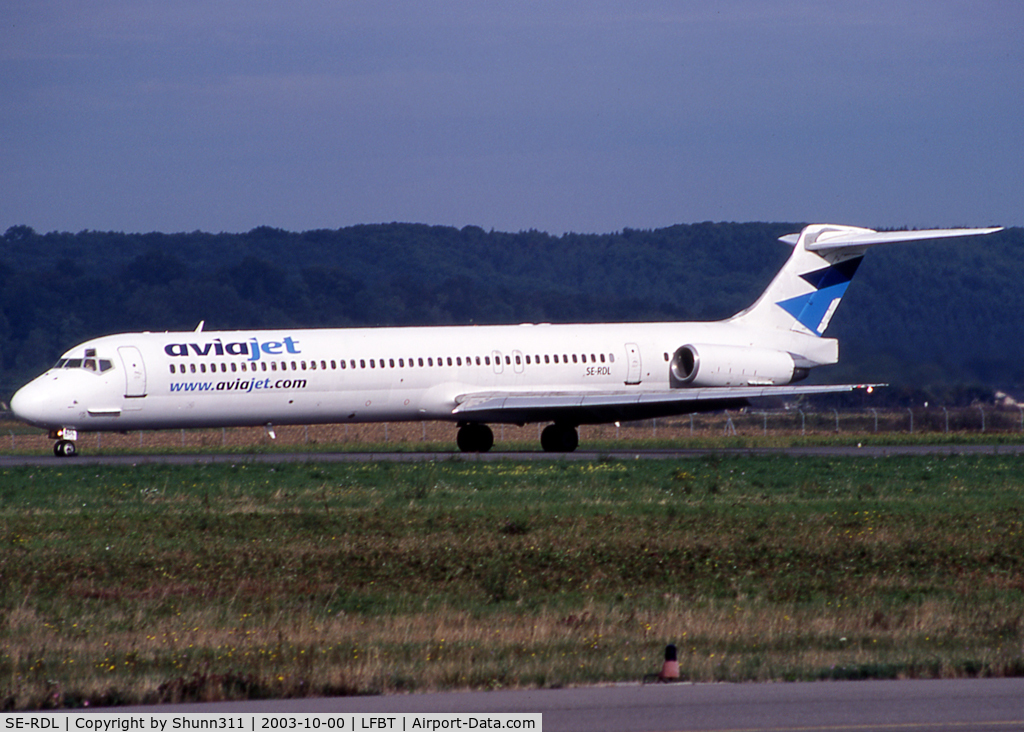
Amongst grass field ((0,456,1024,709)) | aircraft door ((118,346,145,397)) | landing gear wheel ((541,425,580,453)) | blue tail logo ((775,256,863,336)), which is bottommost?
grass field ((0,456,1024,709))

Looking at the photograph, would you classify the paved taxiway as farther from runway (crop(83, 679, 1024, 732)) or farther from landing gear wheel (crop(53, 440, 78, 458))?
landing gear wheel (crop(53, 440, 78, 458))

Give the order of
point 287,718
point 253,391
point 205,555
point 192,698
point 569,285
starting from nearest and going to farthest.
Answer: point 287,718 < point 192,698 < point 205,555 < point 253,391 < point 569,285

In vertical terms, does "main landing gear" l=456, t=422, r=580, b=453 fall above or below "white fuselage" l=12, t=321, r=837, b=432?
below

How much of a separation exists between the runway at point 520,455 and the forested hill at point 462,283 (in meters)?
10.3

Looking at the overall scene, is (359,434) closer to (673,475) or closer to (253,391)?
(253,391)

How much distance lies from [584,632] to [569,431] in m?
24.6

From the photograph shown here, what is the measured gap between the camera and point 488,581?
55.9ft

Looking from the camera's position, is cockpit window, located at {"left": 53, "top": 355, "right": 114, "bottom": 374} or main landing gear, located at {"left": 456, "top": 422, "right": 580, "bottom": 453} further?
main landing gear, located at {"left": 456, "top": 422, "right": 580, "bottom": 453}

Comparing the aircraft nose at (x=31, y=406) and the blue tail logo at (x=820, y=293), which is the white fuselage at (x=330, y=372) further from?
the blue tail logo at (x=820, y=293)

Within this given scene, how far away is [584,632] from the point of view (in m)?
14.0

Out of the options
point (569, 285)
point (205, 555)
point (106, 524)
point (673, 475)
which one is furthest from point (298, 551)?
point (569, 285)

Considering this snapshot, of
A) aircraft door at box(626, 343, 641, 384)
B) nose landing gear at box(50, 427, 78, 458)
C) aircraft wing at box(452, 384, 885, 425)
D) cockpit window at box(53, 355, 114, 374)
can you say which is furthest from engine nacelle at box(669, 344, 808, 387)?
nose landing gear at box(50, 427, 78, 458)

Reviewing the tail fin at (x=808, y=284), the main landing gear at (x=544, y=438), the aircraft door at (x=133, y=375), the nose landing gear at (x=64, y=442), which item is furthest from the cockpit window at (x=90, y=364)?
the tail fin at (x=808, y=284)

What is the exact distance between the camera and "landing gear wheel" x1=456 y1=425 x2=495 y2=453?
38875 millimetres
